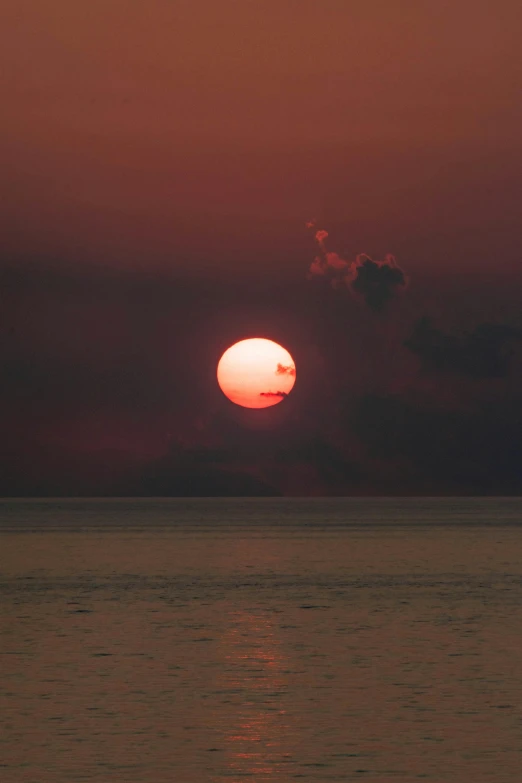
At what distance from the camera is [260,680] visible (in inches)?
1185

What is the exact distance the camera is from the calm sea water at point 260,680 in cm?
2102

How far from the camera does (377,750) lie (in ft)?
72.4

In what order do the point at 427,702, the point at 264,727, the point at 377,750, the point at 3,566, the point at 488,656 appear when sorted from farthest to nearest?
the point at 3,566
the point at 488,656
the point at 427,702
the point at 264,727
the point at 377,750

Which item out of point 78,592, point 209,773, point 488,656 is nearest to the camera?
point 209,773

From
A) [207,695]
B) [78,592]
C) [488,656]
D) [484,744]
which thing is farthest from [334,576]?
[484,744]

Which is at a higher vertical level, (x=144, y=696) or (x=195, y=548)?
(x=195, y=548)

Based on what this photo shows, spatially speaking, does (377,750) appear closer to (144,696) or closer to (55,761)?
(55,761)

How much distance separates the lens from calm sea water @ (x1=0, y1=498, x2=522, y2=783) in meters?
21.0

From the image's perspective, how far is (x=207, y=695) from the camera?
2802 centimetres

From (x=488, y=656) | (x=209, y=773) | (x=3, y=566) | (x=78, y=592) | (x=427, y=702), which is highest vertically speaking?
(x=3, y=566)

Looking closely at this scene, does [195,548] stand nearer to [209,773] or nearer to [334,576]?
[334,576]

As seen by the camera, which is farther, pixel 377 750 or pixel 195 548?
pixel 195 548

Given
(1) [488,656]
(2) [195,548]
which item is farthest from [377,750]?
(2) [195,548]

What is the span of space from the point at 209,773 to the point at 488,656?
16.7 metres
